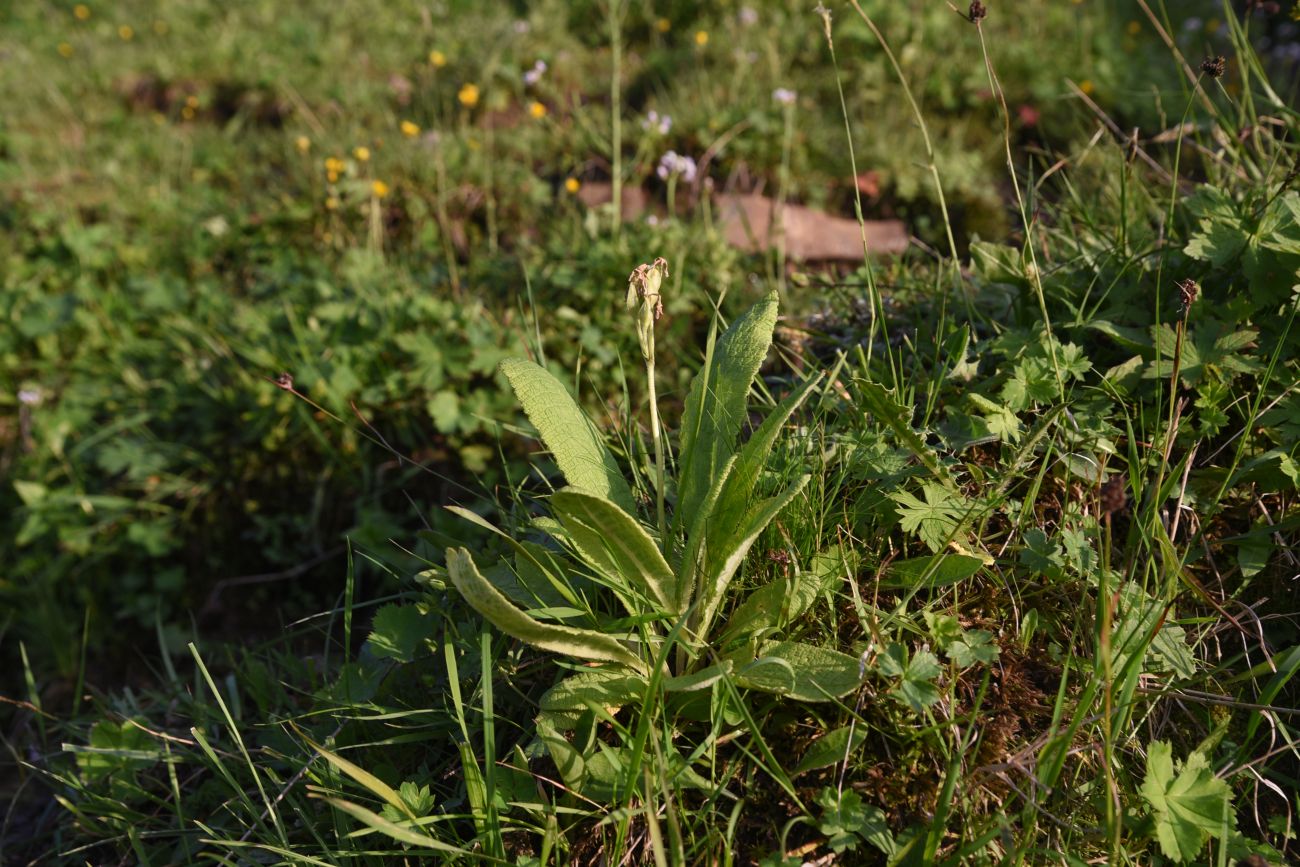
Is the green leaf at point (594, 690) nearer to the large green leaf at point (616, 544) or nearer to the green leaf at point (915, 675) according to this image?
the large green leaf at point (616, 544)

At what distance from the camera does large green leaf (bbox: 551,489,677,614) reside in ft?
4.55

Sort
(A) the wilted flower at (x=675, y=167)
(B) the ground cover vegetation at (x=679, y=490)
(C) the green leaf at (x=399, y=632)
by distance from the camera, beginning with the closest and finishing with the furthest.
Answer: (B) the ground cover vegetation at (x=679, y=490) → (C) the green leaf at (x=399, y=632) → (A) the wilted flower at (x=675, y=167)

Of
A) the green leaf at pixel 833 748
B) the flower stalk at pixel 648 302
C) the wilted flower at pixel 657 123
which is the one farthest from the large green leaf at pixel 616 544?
the wilted flower at pixel 657 123

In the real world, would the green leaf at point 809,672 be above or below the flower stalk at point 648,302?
below

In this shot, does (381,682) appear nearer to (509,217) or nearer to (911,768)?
(911,768)

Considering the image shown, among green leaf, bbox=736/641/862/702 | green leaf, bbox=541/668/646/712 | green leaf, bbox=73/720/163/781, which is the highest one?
green leaf, bbox=736/641/862/702

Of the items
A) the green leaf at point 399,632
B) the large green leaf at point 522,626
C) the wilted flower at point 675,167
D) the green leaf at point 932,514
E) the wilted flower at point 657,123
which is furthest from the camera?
the wilted flower at point 657,123

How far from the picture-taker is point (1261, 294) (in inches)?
68.7

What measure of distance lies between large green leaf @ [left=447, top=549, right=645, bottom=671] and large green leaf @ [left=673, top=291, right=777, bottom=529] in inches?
9.1

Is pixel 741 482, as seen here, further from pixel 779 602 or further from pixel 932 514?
pixel 932 514

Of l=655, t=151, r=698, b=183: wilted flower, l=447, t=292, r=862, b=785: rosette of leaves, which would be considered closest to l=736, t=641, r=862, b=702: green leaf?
l=447, t=292, r=862, b=785: rosette of leaves

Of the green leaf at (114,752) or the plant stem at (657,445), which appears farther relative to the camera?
the green leaf at (114,752)

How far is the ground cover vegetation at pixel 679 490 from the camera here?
146cm

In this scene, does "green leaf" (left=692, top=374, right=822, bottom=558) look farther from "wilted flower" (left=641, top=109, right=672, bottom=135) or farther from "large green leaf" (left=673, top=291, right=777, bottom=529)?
"wilted flower" (left=641, top=109, right=672, bottom=135)
